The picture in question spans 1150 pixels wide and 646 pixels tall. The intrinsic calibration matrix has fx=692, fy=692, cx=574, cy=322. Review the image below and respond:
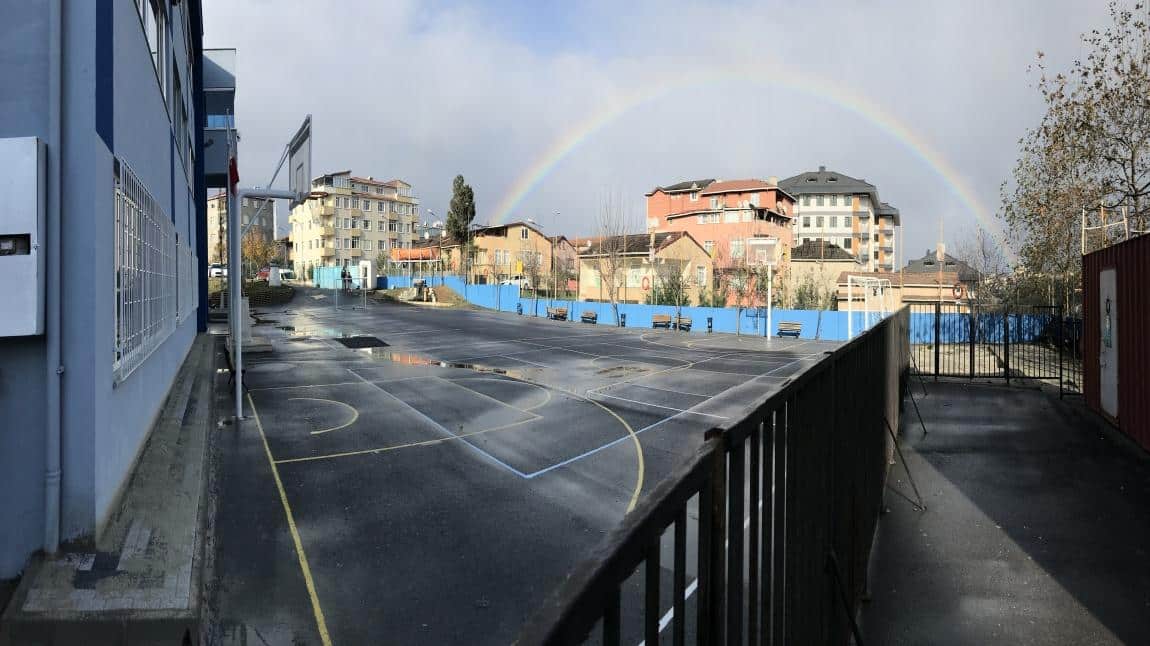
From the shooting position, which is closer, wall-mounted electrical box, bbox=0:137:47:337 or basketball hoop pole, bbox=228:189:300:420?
wall-mounted electrical box, bbox=0:137:47:337

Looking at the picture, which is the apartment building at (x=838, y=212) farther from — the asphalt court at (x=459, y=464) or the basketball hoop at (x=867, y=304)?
the asphalt court at (x=459, y=464)

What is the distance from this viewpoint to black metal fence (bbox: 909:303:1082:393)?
19141mm

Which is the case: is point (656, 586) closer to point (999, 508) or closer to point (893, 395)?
point (999, 508)

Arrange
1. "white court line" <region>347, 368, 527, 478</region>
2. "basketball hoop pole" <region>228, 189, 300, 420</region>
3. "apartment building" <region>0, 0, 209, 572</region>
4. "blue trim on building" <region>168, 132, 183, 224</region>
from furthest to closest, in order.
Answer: "basketball hoop pole" <region>228, 189, 300, 420</region>, "blue trim on building" <region>168, 132, 183, 224</region>, "white court line" <region>347, 368, 527, 478</region>, "apartment building" <region>0, 0, 209, 572</region>

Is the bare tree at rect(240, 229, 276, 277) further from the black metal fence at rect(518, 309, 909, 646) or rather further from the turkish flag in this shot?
the black metal fence at rect(518, 309, 909, 646)

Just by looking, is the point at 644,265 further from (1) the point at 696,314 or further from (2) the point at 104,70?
(2) the point at 104,70

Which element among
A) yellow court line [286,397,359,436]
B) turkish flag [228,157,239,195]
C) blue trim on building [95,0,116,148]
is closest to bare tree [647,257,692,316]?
yellow court line [286,397,359,436]

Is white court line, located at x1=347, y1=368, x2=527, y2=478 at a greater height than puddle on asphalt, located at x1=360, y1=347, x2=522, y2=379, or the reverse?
puddle on asphalt, located at x1=360, y1=347, x2=522, y2=379

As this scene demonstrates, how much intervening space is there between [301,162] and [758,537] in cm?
1692

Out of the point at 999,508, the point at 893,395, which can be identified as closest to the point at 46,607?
the point at 999,508

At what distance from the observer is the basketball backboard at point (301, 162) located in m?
16.4

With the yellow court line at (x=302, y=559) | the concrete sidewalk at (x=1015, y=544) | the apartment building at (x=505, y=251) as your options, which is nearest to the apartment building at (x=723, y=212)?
the apartment building at (x=505, y=251)

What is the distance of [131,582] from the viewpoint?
457 cm

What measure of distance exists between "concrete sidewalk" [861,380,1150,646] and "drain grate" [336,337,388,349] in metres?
21.3
